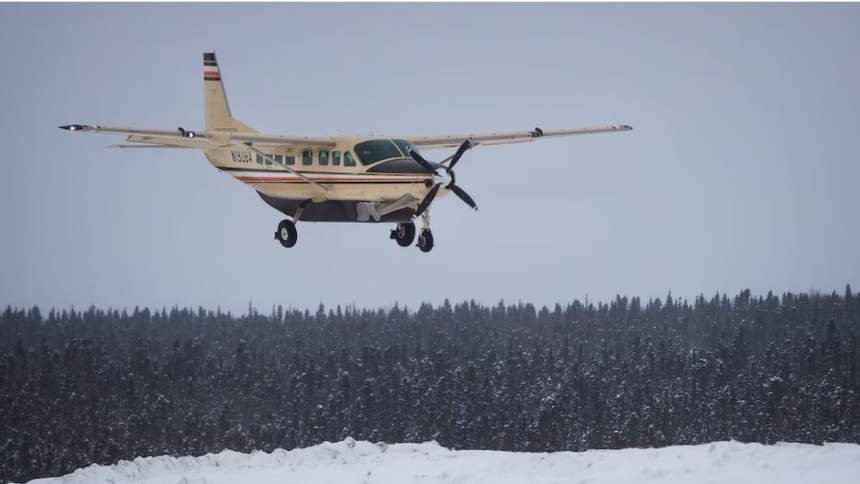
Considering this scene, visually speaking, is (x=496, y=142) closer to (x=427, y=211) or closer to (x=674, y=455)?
(x=427, y=211)

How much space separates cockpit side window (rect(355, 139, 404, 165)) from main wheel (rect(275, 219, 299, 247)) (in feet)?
14.8

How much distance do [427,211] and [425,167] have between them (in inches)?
79.6

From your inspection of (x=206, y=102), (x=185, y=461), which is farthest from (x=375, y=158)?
(x=185, y=461)

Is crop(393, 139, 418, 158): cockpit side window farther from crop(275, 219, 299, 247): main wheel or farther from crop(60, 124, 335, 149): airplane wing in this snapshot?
crop(275, 219, 299, 247): main wheel

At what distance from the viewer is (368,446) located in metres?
63.5

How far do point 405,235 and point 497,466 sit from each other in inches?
685

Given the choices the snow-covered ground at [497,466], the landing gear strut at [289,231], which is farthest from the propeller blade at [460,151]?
the snow-covered ground at [497,466]

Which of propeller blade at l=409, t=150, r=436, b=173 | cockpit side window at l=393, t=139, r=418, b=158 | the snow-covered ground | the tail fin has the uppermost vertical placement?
the tail fin

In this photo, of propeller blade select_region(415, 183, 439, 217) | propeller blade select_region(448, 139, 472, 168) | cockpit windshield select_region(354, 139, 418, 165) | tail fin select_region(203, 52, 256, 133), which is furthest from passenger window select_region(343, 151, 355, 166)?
tail fin select_region(203, 52, 256, 133)

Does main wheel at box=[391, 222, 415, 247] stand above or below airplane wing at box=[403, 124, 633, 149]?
below

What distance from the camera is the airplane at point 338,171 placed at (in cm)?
4206

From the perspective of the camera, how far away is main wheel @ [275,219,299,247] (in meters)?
44.7

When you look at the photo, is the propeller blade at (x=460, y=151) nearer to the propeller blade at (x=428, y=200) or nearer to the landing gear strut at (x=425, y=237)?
the propeller blade at (x=428, y=200)

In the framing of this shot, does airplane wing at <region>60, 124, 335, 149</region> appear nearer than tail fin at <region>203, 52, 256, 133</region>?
Yes
